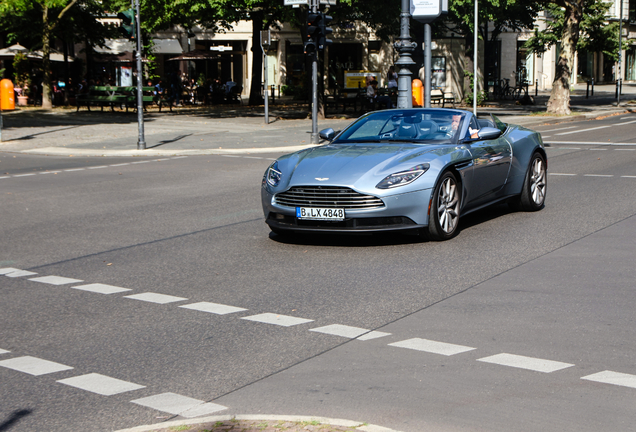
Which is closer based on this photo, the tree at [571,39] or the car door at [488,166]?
the car door at [488,166]

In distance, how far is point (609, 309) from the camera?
6.10 m

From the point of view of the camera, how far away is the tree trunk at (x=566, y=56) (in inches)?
1249

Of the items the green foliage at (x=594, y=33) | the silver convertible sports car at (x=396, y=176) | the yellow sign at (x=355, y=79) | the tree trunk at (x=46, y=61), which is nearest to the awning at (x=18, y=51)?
the tree trunk at (x=46, y=61)

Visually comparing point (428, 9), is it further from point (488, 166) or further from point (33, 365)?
point (33, 365)

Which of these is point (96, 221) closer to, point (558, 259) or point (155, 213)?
point (155, 213)

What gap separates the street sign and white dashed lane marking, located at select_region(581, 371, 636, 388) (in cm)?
1822

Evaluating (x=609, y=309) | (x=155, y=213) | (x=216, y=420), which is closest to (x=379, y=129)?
(x=155, y=213)

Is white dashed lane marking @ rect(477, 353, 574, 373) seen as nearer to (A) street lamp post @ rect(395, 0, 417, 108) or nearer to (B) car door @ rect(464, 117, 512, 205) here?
(B) car door @ rect(464, 117, 512, 205)

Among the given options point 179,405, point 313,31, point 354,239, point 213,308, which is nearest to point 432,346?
point 179,405

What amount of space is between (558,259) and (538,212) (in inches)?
120

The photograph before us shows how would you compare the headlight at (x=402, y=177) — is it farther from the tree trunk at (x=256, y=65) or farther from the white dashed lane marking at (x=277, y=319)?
the tree trunk at (x=256, y=65)

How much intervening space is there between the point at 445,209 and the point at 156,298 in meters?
3.49

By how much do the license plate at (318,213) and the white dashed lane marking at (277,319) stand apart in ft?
8.05

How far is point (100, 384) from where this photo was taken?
15.2 ft
